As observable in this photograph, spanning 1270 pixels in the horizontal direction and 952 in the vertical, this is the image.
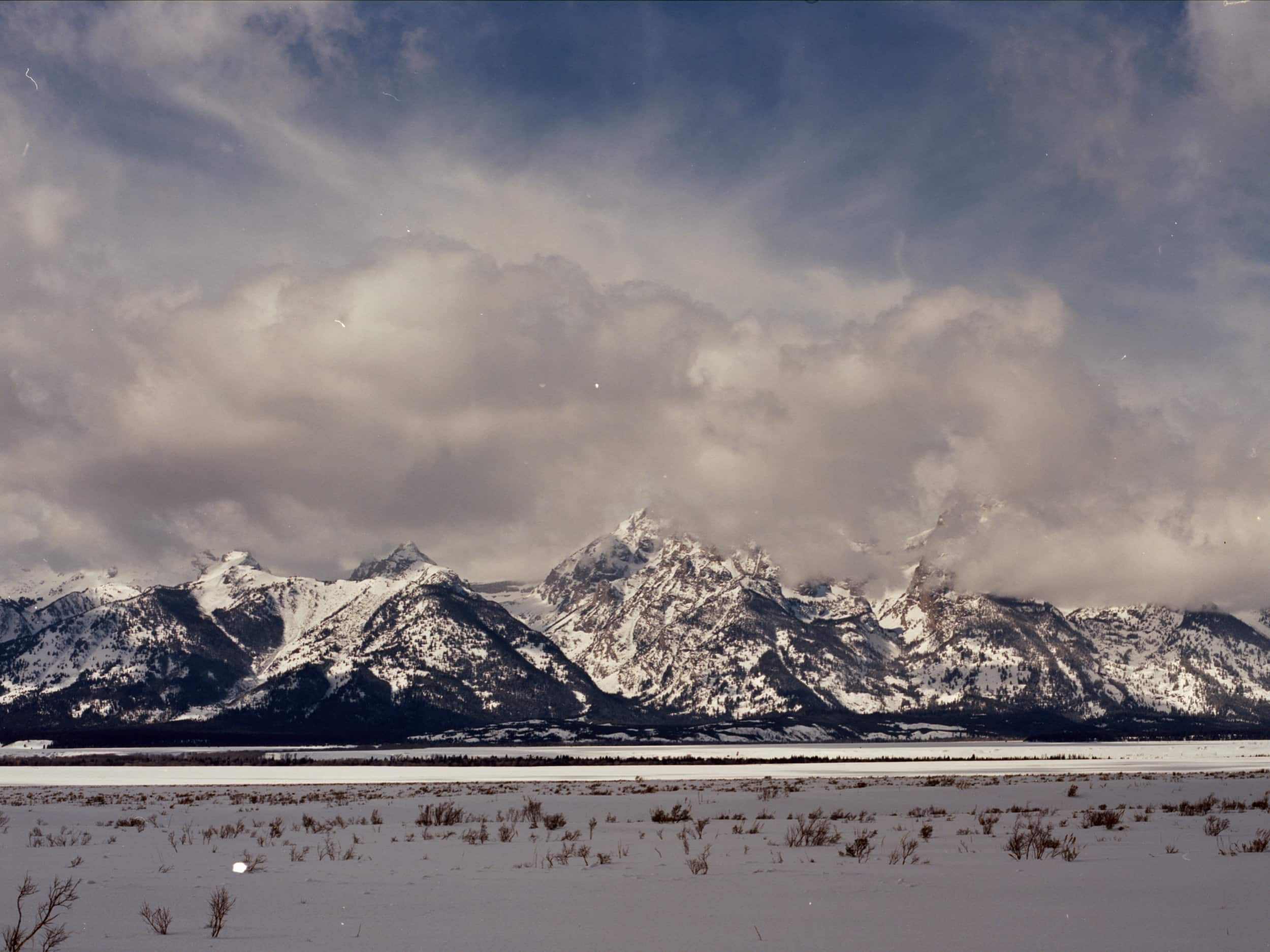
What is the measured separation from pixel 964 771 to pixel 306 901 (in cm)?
8470

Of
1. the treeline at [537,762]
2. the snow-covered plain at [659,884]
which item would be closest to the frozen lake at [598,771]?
the treeline at [537,762]

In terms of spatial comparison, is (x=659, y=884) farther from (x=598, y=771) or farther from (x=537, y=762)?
(x=537, y=762)

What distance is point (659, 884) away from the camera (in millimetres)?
15484

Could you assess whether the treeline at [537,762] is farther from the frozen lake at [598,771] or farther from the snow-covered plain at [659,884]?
the snow-covered plain at [659,884]

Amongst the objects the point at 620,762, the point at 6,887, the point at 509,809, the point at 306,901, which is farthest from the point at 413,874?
the point at 620,762

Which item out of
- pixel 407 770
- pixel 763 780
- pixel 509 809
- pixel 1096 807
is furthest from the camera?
pixel 407 770

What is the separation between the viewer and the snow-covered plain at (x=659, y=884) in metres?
11.0

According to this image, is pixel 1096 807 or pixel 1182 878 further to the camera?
pixel 1096 807

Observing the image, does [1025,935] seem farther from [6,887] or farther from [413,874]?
[6,887]

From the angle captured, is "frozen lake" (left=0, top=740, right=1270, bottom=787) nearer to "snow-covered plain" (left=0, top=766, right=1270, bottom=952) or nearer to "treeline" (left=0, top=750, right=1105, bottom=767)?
"treeline" (left=0, top=750, right=1105, bottom=767)

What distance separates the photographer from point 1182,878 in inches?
596

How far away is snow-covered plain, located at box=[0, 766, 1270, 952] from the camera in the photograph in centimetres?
1104

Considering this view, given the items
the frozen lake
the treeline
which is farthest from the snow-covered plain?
the treeline

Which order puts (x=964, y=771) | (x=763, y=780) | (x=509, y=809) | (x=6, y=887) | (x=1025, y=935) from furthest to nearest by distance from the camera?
(x=964, y=771) < (x=763, y=780) < (x=509, y=809) < (x=6, y=887) < (x=1025, y=935)
